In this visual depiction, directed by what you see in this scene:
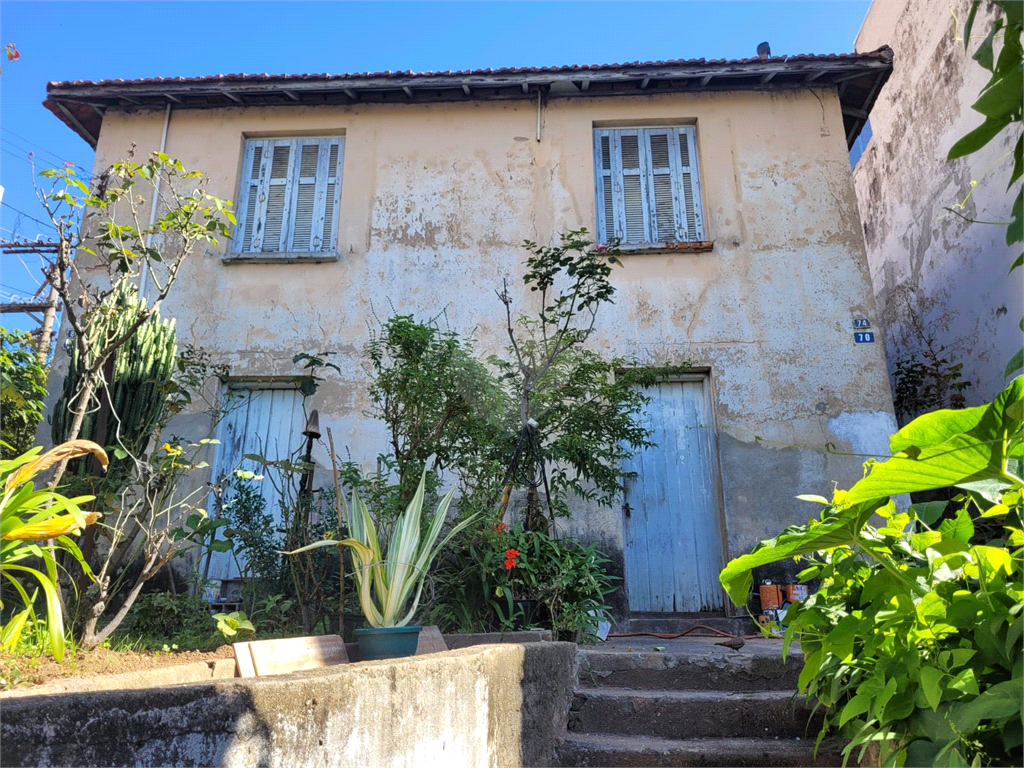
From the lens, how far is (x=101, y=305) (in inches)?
148

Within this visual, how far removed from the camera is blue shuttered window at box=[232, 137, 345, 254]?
7566mm

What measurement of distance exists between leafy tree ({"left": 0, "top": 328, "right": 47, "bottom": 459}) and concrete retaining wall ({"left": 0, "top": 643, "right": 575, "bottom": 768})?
20.2 ft

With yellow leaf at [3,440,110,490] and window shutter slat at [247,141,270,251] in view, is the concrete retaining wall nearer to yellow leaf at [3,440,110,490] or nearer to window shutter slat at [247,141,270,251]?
yellow leaf at [3,440,110,490]

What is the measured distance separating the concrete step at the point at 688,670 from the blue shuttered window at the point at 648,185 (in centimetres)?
436

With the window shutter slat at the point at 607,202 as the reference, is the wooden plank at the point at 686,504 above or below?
below

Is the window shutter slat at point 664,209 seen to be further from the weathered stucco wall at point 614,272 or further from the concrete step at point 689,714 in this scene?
the concrete step at point 689,714

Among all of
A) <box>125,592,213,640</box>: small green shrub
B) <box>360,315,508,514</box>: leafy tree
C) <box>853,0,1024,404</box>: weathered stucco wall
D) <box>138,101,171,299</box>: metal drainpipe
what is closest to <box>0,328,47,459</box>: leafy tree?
<box>138,101,171,299</box>: metal drainpipe

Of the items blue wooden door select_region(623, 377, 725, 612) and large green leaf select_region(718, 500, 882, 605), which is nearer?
large green leaf select_region(718, 500, 882, 605)

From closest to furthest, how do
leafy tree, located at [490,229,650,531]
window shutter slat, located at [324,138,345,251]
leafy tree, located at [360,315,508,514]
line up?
leafy tree, located at [360,315,508,514]
leafy tree, located at [490,229,650,531]
window shutter slat, located at [324,138,345,251]

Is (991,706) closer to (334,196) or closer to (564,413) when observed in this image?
(564,413)

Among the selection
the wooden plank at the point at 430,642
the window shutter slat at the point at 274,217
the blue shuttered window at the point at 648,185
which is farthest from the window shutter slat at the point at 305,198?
the wooden plank at the point at 430,642

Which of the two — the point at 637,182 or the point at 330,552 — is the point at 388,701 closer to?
the point at 330,552

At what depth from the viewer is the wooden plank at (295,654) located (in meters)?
2.72

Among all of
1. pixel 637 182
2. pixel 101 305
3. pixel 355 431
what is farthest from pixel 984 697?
pixel 637 182
